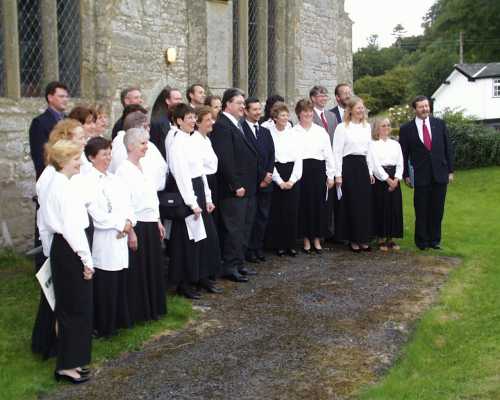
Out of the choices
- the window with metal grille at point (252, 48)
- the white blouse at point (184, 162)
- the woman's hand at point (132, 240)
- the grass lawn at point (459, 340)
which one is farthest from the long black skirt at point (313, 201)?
the window with metal grille at point (252, 48)

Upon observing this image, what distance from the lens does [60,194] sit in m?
4.51

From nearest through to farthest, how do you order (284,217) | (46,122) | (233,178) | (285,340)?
1. (285,340)
2. (46,122)
3. (233,178)
4. (284,217)

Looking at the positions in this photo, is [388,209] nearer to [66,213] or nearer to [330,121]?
[330,121]

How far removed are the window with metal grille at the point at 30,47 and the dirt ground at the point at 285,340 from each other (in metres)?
3.85

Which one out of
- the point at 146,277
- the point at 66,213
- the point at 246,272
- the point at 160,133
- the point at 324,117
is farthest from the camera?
the point at 324,117

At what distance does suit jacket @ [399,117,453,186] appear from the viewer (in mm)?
8977

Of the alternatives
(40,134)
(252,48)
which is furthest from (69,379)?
(252,48)

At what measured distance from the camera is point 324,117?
30.5 feet

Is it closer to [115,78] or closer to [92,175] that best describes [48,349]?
[92,175]

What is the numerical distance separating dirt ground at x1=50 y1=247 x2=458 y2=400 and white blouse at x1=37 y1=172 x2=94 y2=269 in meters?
0.96

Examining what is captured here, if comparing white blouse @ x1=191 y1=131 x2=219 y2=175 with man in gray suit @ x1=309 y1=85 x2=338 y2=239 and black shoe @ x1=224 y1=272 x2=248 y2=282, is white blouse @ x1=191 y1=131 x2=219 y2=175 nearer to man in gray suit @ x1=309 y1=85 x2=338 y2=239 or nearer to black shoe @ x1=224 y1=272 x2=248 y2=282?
black shoe @ x1=224 y1=272 x2=248 y2=282

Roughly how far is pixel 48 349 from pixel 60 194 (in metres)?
1.32

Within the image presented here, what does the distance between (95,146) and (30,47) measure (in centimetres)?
425

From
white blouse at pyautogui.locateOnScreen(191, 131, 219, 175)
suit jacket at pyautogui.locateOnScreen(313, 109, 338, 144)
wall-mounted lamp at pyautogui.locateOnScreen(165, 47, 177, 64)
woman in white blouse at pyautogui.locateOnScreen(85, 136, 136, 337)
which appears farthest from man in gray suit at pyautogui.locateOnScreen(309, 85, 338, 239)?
woman in white blouse at pyautogui.locateOnScreen(85, 136, 136, 337)
